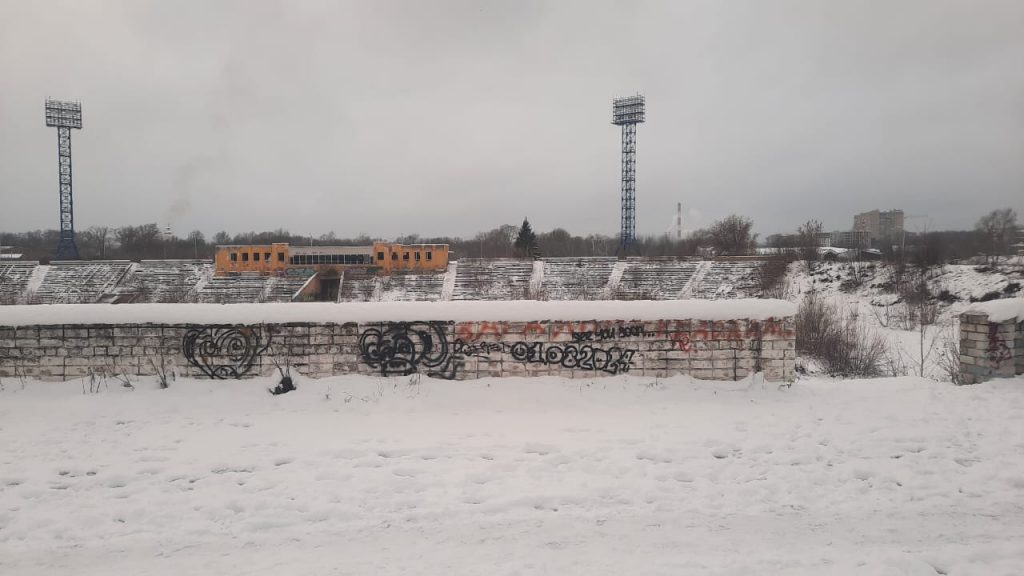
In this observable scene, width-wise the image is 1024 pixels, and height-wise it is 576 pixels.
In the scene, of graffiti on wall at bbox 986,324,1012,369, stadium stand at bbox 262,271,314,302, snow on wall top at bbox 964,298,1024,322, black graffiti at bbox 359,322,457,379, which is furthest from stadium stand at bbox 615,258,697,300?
black graffiti at bbox 359,322,457,379

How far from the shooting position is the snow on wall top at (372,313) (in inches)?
273

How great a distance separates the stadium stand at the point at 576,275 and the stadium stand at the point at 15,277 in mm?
41900

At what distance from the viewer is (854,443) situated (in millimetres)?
5227

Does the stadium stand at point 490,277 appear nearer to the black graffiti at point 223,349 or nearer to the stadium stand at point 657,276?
the stadium stand at point 657,276

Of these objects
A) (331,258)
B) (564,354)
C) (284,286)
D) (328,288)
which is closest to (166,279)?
(284,286)

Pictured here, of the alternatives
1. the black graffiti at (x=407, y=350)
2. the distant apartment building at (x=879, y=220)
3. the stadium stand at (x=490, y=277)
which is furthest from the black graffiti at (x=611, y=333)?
the distant apartment building at (x=879, y=220)

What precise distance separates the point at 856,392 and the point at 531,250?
55652mm

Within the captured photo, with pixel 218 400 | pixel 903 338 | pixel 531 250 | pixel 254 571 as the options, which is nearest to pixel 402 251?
pixel 531 250

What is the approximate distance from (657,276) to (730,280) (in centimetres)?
586

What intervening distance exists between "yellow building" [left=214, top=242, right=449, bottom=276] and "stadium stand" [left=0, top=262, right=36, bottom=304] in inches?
570

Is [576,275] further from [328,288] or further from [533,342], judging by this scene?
[533,342]

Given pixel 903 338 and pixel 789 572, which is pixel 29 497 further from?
pixel 903 338

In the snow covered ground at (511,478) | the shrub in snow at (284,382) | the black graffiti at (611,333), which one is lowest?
the snow covered ground at (511,478)

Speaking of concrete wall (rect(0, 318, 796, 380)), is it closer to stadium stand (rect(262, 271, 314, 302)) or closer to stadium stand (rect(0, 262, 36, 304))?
stadium stand (rect(262, 271, 314, 302))
